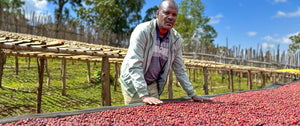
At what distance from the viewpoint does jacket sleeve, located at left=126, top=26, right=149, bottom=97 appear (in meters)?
1.75

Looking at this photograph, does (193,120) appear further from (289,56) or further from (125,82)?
(289,56)

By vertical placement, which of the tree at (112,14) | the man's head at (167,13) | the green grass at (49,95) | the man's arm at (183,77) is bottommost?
the green grass at (49,95)

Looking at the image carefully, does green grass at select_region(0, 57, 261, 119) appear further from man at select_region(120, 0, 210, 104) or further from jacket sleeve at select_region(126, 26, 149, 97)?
jacket sleeve at select_region(126, 26, 149, 97)

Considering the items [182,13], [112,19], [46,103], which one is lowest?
[46,103]

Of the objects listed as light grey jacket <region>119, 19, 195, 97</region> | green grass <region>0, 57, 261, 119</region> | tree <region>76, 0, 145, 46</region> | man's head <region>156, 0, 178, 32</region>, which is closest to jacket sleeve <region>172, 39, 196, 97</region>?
light grey jacket <region>119, 19, 195, 97</region>

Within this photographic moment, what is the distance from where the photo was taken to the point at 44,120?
1329mm

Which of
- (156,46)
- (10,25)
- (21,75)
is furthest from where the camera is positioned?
(10,25)

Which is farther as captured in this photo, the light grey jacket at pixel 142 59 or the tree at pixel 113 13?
the tree at pixel 113 13

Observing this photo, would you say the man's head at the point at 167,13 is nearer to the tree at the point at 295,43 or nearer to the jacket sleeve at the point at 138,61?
the jacket sleeve at the point at 138,61

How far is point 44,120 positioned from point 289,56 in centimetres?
1547

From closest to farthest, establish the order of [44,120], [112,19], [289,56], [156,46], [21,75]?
[44,120] → [156,46] → [21,75] → [289,56] → [112,19]

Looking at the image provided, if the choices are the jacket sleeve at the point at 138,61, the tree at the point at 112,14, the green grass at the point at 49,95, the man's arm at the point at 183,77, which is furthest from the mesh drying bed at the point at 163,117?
the tree at the point at 112,14

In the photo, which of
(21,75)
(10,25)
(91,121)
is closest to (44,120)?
(91,121)

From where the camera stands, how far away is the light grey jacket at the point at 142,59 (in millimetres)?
1791
